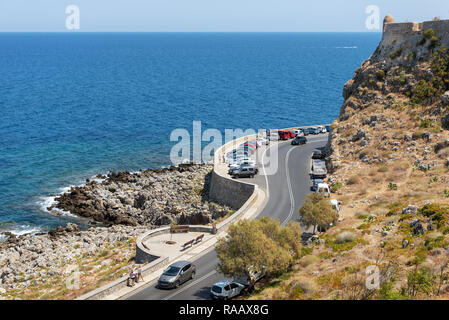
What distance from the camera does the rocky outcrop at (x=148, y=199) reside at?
190ft

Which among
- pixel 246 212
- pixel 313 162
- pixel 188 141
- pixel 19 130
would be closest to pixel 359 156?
pixel 313 162

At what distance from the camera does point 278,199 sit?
5191 cm

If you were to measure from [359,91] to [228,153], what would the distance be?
70.5 feet

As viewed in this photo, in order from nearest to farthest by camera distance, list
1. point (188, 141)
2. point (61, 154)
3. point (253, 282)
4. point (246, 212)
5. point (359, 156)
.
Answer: point (253, 282) → point (246, 212) → point (359, 156) → point (61, 154) → point (188, 141)

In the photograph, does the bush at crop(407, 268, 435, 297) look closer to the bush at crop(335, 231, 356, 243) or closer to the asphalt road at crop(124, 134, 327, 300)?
the bush at crop(335, 231, 356, 243)

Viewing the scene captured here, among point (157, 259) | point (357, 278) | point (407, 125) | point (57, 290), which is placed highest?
point (407, 125)

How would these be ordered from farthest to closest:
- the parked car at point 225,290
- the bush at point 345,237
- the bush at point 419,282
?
the bush at point 345,237 < the parked car at point 225,290 < the bush at point 419,282

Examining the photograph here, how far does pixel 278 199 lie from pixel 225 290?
22.3m

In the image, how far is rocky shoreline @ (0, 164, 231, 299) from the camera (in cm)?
4228

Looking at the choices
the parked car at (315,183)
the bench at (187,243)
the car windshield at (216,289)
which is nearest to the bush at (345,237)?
the car windshield at (216,289)

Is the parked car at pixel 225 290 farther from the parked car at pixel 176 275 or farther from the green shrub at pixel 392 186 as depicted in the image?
the green shrub at pixel 392 186

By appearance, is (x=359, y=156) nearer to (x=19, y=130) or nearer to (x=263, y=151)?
(x=263, y=151)

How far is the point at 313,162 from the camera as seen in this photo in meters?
62.1

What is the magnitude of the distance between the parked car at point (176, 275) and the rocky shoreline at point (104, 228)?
7103 millimetres
